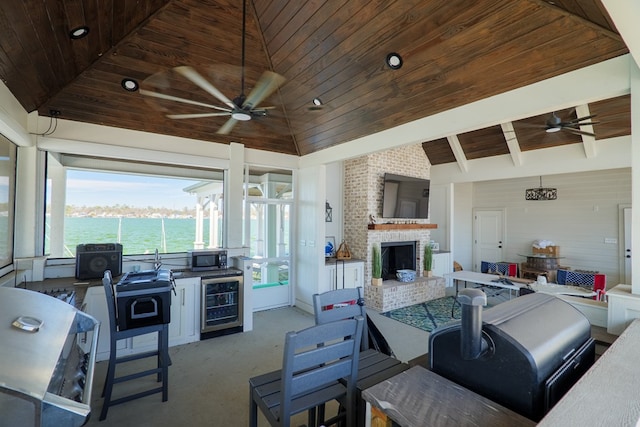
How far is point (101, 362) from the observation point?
332 cm

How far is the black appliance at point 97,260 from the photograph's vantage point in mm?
3441

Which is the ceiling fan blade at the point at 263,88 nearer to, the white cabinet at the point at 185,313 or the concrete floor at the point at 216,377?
the white cabinet at the point at 185,313

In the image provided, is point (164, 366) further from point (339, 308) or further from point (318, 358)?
point (318, 358)

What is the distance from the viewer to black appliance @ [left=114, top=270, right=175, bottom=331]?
2.66 metres

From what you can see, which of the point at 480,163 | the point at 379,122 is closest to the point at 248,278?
the point at 379,122

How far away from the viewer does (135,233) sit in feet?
13.8

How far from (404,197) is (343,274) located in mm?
2017

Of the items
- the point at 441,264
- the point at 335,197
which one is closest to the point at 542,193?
the point at 441,264

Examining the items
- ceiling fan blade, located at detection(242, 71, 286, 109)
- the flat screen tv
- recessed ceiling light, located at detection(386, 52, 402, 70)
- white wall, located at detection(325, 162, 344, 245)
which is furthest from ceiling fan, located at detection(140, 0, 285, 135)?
the flat screen tv

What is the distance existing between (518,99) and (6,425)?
3.55 meters

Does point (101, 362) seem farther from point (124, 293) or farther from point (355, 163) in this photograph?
point (355, 163)

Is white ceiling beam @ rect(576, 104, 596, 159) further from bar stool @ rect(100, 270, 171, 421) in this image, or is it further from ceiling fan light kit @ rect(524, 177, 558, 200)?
bar stool @ rect(100, 270, 171, 421)

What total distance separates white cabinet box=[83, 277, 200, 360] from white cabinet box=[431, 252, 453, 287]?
15.9 feet

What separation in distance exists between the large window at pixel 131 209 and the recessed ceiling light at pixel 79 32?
1.75m
